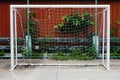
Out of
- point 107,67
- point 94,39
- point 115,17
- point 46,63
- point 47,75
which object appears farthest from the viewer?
point 115,17

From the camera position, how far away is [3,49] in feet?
47.4

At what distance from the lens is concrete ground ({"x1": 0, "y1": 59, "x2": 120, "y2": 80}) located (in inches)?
385

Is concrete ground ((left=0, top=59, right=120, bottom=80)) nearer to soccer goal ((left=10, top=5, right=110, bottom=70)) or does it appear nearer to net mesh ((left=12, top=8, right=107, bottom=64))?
soccer goal ((left=10, top=5, right=110, bottom=70))

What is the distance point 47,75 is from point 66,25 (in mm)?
4429

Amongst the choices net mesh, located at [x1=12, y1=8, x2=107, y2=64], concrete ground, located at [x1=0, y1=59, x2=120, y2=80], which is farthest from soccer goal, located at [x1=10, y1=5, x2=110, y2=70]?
concrete ground, located at [x1=0, y1=59, x2=120, y2=80]

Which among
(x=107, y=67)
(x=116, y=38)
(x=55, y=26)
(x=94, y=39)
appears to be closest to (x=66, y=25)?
(x=55, y=26)

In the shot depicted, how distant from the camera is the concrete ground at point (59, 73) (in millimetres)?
9773

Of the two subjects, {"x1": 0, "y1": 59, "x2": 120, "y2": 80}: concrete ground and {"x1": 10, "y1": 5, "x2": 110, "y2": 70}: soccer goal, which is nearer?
{"x1": 0, "y1": 59, "x2": 120, "y2": 80}: concrete ground

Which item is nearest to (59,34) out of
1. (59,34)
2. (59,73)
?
(59,34)

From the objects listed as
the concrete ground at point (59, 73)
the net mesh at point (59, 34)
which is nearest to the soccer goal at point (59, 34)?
the net mesh at point (59, 34)

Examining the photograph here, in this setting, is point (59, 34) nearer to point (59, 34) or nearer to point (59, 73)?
point (59, 34)

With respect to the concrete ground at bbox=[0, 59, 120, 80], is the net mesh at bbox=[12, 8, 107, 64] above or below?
above

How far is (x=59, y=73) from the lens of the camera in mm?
10477

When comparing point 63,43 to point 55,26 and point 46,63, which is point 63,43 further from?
point 46,63
